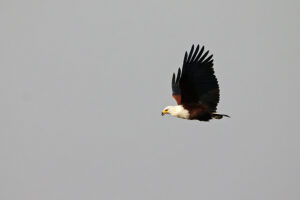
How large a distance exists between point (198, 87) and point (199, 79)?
24 centimetres

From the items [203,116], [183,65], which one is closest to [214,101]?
[203,116]

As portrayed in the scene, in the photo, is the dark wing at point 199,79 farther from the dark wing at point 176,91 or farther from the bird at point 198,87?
the dark wing at point 176,91

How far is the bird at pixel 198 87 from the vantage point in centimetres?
1495

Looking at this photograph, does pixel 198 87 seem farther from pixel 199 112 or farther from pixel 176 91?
pixel 176 91

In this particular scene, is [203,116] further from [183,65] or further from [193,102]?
[183,65]

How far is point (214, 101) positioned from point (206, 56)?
4.53ft

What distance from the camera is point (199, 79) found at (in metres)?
15.1

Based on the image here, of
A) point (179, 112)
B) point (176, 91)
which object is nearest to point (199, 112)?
point (179, 112)

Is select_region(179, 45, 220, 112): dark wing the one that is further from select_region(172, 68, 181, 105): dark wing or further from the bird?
select_region(172, 68, 181, 105): dark wing

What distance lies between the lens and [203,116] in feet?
50.6

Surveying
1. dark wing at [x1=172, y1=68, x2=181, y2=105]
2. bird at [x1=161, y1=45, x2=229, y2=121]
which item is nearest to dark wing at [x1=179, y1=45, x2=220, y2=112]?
bird at [x1=161, y1=45, x2=229, y2=121]

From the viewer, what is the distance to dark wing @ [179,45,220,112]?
49.1 ft

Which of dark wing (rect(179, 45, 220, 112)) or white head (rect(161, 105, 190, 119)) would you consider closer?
dark wing (rect(179, 45, 220, 112))

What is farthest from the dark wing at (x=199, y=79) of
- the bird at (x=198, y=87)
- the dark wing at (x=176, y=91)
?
the dark wing at (x=176, y=91)
